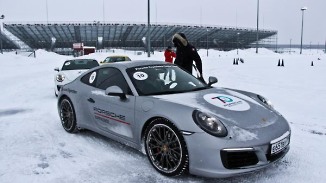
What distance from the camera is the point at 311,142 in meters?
4.62

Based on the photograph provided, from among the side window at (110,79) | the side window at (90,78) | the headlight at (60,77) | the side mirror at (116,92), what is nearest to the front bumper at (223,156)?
the side mirror at (116,92)

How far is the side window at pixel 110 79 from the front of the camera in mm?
4245

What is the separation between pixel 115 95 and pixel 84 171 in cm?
100

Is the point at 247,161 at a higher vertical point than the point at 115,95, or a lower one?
lower

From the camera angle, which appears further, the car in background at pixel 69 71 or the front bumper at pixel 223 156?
the car in background at pixel 69 71

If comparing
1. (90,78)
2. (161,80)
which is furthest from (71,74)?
(161,80)

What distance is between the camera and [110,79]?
15.0ft

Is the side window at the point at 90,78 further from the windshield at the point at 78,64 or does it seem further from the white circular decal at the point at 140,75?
the windshield at the point at 78,64

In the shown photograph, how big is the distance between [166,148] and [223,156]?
688 mm

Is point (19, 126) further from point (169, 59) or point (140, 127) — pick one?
point (169, 59)

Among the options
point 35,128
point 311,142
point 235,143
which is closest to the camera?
point 235,143

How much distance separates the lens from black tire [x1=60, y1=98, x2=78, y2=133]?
525 centimetres

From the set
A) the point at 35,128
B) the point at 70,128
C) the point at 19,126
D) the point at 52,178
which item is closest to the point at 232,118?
the point at 52,178

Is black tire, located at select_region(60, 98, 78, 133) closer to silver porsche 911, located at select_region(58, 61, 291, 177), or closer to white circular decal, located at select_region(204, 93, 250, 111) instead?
silver porsche 911, located at select_region(58, 61, 291, 177)
